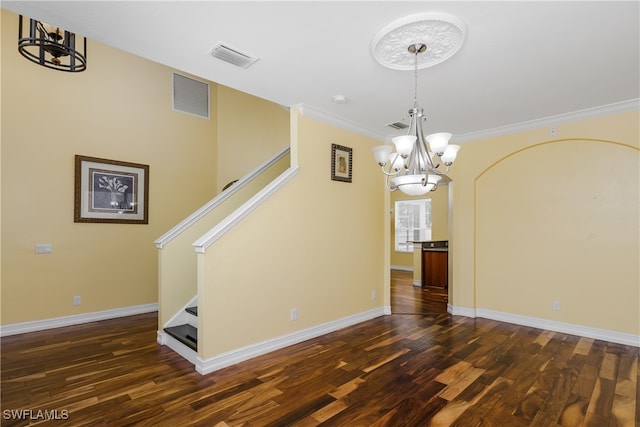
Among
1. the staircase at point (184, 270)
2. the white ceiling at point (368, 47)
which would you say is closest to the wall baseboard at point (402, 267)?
the white ceiling at point (368, 47)

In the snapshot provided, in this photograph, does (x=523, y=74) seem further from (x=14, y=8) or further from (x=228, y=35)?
(x=14, y=8)

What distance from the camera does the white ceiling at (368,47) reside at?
6.48ft

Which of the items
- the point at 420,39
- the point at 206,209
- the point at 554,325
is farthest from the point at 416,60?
the point at 554,325

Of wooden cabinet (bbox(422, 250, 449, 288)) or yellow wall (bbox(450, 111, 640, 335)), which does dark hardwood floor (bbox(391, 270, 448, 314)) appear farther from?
yellow wall (bbox(450, 111, 640, 335))

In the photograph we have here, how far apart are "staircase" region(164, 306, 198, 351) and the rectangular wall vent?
134 inches

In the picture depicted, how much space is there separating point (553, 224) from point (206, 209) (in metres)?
4.49

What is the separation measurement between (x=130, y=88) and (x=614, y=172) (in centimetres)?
654

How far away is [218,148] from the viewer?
227 inches

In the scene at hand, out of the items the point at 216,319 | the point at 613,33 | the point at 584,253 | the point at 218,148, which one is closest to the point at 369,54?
the point at 613,33

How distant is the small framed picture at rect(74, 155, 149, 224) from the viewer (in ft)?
13.9

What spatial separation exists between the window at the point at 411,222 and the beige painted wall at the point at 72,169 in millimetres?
6554

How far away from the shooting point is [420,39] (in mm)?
2238

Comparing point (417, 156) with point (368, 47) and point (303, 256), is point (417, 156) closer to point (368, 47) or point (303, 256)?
point (368, 47)

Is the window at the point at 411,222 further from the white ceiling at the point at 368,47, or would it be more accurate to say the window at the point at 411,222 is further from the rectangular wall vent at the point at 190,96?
the rectangular wall vent at the point at 190,96
